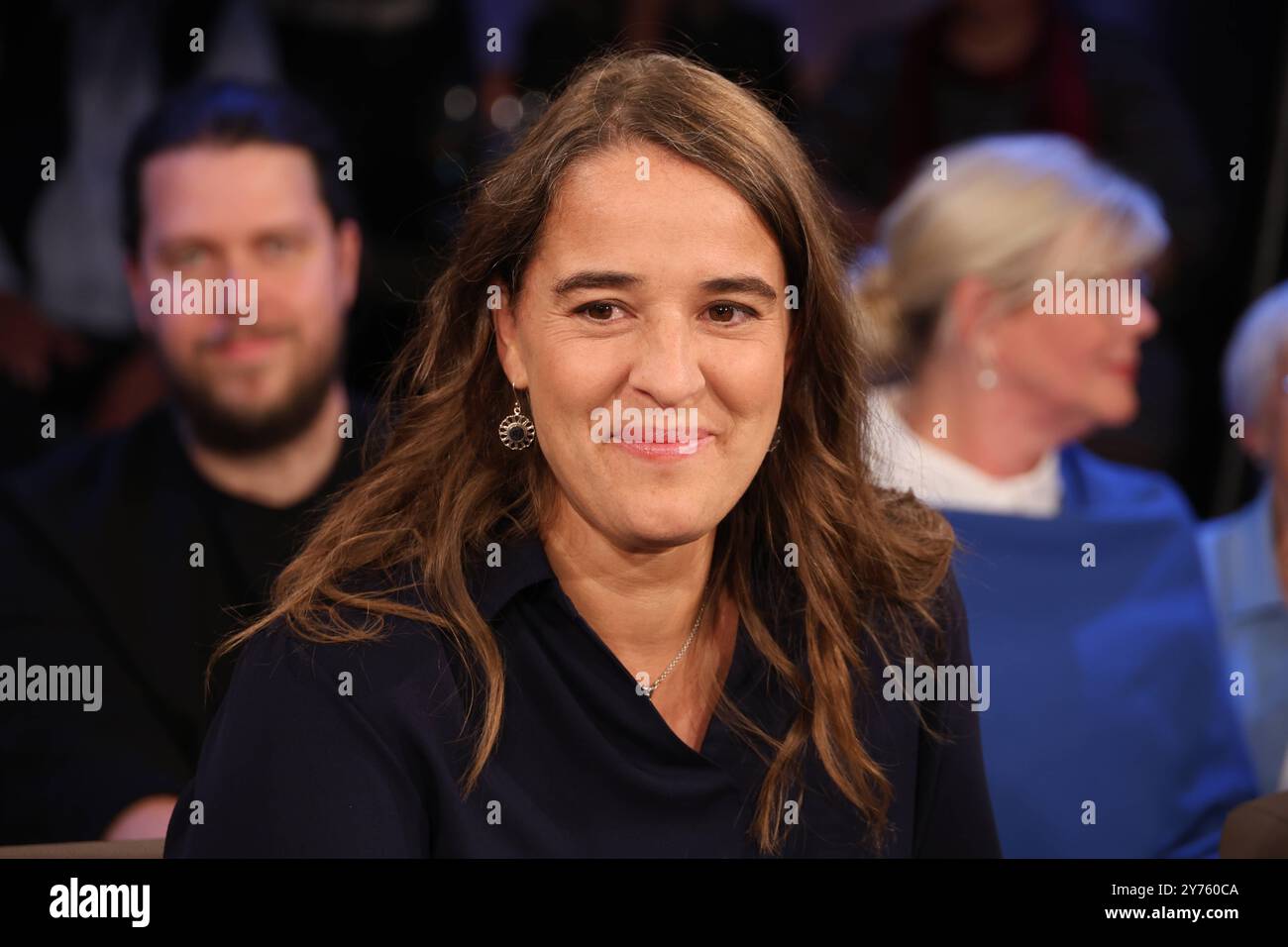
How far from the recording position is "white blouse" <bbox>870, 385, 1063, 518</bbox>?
2830mm

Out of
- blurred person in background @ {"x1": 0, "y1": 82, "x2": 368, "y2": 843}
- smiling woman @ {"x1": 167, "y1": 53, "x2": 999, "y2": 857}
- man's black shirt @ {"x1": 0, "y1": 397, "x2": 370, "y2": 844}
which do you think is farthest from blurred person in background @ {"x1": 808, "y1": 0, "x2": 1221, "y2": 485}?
smiling woman @ {"x1": 167, "y1": 53, "x2": 999, "y2": 857}

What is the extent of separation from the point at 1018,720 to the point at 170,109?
6.52 ft

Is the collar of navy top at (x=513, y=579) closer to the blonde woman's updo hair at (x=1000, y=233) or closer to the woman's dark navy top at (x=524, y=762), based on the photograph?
the woman's dark navy top at (x=524, y=762)

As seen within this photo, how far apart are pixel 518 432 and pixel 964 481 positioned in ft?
4.79

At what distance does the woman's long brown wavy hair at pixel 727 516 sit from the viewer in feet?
5.31

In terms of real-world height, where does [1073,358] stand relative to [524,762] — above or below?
above

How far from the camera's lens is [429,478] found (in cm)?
174

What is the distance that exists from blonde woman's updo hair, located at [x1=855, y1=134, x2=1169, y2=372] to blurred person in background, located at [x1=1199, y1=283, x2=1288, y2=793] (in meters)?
0.30

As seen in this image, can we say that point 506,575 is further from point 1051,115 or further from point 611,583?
point 1051,115

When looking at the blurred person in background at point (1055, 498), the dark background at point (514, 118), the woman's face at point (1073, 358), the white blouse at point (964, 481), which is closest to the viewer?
the blurred person in background at point (1055, 498)

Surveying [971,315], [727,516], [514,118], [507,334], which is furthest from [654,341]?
[514,118]

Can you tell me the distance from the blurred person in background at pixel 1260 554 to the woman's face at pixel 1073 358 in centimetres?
23

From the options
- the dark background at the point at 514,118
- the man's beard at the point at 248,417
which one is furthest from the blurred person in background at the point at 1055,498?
the man's beard at the point at 248,417

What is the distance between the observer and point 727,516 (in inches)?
72.5
